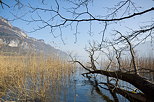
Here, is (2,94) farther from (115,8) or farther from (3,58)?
(115,8)

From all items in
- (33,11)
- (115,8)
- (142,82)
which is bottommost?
(142,82)

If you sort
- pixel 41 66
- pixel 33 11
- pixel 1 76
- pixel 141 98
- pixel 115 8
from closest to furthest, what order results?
1. pixel 33 11
2. pixel 115 8
3. pixel 141 98
4. pixel 1 76
5. pixel 41 66

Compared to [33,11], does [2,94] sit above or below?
below

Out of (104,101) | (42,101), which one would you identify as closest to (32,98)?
(42,101)

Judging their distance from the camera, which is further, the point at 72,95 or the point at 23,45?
the point at 23,45

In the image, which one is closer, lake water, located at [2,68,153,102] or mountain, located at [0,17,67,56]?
lake water, located at [2,68,153,102]

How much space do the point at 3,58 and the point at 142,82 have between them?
6.09 metres

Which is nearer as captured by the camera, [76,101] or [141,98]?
[141,98]

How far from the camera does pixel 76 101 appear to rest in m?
3.22

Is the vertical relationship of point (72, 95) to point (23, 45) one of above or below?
below

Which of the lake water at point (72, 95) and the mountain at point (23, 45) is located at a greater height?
the mountain at point (23, 45)

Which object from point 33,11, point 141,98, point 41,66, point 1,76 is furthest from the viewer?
point 41,66

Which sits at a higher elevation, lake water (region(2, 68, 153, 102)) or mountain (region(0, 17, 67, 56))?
mountain (region(0, 17, 67, 56))

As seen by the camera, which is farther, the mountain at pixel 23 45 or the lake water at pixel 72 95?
the mountain at pixel 23 45
